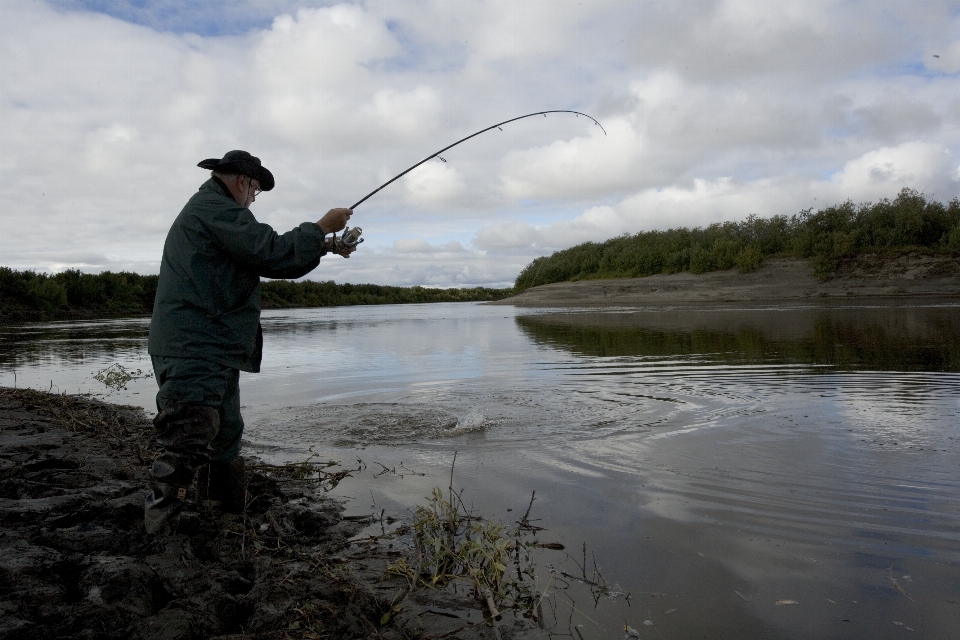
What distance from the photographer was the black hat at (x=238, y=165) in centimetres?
368

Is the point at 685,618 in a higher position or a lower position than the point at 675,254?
lower

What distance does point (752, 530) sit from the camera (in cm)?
378

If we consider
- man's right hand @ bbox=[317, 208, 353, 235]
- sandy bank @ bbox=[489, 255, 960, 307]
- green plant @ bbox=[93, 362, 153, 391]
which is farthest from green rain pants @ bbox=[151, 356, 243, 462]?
sandy bank @ bbox=[489, 255, 960, 307]

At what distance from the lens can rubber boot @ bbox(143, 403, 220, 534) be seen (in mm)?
3277

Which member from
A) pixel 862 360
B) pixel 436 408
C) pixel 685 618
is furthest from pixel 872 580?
pixel 862 360

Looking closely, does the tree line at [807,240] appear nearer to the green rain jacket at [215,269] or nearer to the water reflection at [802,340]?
the water reflection at [802,340]

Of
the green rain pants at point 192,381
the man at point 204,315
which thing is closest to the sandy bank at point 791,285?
the man at point 204,315

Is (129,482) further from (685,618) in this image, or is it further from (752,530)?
(752,530)

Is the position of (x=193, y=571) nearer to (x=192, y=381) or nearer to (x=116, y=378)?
(x=192, y=381)

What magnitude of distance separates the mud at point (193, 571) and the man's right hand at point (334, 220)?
166 cm

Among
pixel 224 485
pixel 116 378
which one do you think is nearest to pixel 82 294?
pixel 116 378

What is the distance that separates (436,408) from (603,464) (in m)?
3.02

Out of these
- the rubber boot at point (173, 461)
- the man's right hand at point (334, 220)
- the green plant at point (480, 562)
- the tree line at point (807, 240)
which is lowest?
the green plant at point (480, 562)

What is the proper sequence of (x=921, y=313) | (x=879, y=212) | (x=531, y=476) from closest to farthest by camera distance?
(x=531, y=476) → (x=921, y=313) → (x=879, y=212)
